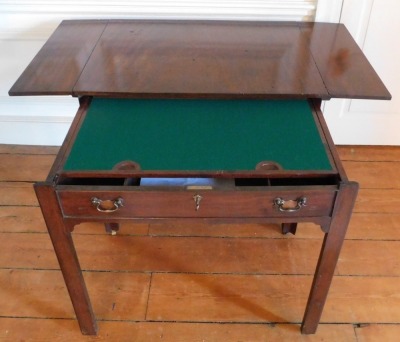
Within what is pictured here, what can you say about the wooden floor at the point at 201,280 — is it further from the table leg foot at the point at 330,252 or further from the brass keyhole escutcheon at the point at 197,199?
the brass keyhole escutcheon at the point at 197,199

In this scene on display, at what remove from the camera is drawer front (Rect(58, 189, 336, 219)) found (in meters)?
0.91

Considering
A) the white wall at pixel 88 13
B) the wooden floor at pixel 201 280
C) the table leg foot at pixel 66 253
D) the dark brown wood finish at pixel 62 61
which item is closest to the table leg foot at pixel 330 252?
the wooden floor at pixel 201 280

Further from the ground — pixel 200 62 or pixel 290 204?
pixel 200 62

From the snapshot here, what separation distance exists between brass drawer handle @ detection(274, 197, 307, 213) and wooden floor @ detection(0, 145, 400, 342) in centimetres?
52

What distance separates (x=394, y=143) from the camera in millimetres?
1939

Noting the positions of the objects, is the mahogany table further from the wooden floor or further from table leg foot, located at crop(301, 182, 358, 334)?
the wooden floor

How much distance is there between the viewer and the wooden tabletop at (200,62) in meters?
1.08

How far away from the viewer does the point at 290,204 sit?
93 centimetres

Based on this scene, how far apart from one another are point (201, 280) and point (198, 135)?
0.59m

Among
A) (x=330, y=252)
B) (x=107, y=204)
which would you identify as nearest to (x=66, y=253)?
(x=107, y=204)

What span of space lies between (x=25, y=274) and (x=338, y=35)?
4.28 feet

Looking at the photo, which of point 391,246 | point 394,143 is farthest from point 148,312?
point 394,143

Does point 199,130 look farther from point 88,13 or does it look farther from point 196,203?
point 88,13

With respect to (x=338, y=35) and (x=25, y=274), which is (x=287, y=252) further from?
(x=25, y=274)
